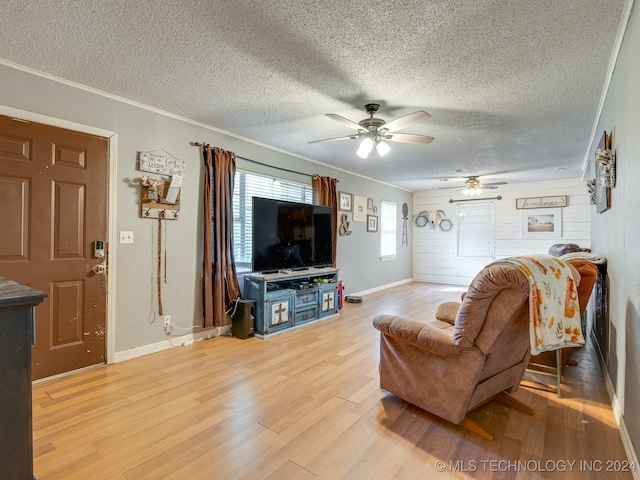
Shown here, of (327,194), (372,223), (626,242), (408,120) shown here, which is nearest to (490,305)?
(626,242)

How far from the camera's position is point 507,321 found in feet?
5.57

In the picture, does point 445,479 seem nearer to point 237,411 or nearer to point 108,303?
point 237,411

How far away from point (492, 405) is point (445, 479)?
3.03ft

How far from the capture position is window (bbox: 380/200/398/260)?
7.24 meters

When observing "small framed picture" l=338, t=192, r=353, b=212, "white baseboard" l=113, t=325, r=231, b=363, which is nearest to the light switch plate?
"white baseboard" l=113, t=325, r=231, b=363

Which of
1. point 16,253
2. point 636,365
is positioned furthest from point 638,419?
point 16,253

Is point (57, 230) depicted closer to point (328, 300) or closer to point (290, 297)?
point (290, 297)

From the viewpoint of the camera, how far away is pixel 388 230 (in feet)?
24.6

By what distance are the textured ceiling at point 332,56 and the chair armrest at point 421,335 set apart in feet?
5.98

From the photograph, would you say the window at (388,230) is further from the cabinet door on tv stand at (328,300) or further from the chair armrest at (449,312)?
the chair armrest at (449,312)

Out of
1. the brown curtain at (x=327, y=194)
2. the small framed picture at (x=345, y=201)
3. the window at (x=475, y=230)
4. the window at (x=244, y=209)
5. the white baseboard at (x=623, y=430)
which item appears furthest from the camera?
the window at (x=475, y=230)

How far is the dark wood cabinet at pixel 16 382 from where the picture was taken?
3.42 ft

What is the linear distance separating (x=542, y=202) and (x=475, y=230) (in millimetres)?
1426

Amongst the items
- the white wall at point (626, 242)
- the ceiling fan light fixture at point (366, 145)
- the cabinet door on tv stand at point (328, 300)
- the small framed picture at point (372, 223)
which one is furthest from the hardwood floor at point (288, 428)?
the small framed picture at point (372, 223)
